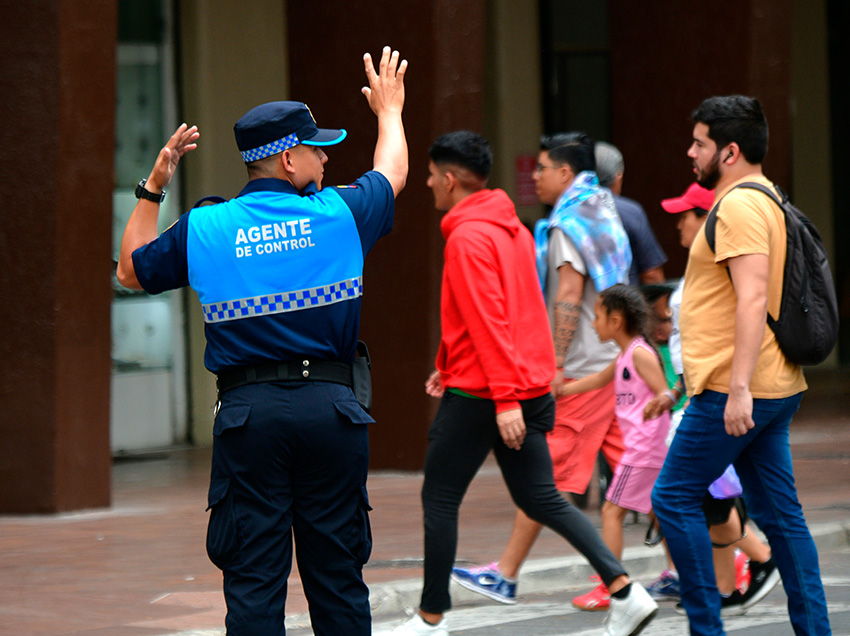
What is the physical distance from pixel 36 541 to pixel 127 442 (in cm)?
399

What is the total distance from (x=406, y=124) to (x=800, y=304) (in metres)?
5.91

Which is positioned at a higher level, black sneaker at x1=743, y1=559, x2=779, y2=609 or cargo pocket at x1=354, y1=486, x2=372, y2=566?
cargo pocket at x1=354, y1=486, x2=372, y2=566

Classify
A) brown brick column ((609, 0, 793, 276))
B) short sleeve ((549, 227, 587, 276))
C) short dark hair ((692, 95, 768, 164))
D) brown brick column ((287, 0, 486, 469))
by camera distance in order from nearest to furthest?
1. short dark hair ((692, 95, 768, 164))
2. short sleeve ((549, 227, 587, 276))
3. brown brick column ((287, 0, 486, 469))
4. brown brick column ((609, 0, 793, 276))

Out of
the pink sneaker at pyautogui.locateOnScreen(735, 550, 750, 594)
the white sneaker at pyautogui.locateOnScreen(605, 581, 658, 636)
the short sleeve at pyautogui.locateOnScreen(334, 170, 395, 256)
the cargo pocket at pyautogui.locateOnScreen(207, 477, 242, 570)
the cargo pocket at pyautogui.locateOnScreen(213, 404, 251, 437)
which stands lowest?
the pink sneaker at pyautogui.locateOnScreen(735, 550, 750, 594)

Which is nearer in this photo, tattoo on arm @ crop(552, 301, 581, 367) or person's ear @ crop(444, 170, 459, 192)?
person's ear @ crop(444, 170, 459, 192)

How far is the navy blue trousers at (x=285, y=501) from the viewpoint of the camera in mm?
4188

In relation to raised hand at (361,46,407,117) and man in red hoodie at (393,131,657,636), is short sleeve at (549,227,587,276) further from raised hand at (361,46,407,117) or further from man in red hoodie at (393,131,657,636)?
raised hand at (361,46,407,117)

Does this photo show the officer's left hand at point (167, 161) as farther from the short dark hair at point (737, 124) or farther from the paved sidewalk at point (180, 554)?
the paved sidewalk at point (180, 554)

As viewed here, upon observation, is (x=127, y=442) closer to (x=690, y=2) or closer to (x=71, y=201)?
(x=71, y=201)

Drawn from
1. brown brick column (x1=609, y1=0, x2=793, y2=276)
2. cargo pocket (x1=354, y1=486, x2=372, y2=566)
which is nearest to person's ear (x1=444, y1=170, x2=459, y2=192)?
cargo pocket (x1=354, y1=486, x2=372, y2=566)

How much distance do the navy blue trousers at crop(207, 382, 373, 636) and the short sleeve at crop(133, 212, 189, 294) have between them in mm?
396

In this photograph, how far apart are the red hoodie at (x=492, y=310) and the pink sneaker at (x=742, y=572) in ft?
4.76

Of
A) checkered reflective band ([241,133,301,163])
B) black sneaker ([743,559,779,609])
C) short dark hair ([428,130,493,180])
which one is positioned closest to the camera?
checkered reflective band ([241,133,301,163])

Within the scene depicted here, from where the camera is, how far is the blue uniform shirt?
165 inches
